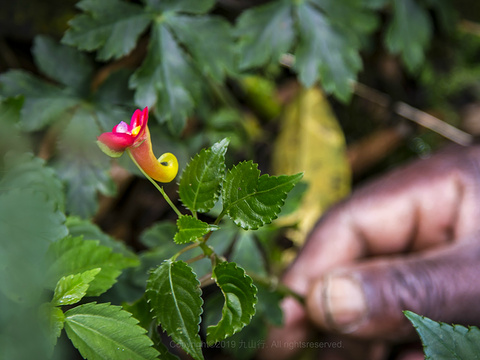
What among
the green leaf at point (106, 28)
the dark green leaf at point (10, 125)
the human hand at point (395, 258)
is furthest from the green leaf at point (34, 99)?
the human hand at point (395, 258)

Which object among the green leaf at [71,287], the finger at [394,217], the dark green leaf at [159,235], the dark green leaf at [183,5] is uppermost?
the dark green leaf at [183,5]

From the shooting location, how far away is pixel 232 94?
2.47 metres

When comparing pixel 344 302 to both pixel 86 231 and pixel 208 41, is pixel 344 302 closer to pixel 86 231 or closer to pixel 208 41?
pixel 86 231

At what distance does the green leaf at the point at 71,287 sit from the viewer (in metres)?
0.81

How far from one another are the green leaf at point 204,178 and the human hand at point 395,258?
0.90 metres

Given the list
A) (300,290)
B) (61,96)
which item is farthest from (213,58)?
(300,290)

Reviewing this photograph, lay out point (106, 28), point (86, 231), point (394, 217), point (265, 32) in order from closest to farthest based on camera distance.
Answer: point (86, 231), point (106, 28), point (265, 32), point (394, 217)

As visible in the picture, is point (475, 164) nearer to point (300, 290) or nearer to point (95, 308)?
point (300, 290)

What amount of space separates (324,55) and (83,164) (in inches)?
40.1

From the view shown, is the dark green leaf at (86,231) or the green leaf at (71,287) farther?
the dark green leaf at (86,231)

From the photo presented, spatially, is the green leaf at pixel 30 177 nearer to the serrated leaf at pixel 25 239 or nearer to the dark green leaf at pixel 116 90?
the serrated leaf at pixel 25 239

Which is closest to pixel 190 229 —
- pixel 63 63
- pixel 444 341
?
pixel 444 341

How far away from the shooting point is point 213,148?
812mm

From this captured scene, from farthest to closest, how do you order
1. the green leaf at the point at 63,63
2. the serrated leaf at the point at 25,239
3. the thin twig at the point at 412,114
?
the thin twig at the point at 412,114
the green leaf at the point at 63,63
the serrated leaf at the point at 25,239
